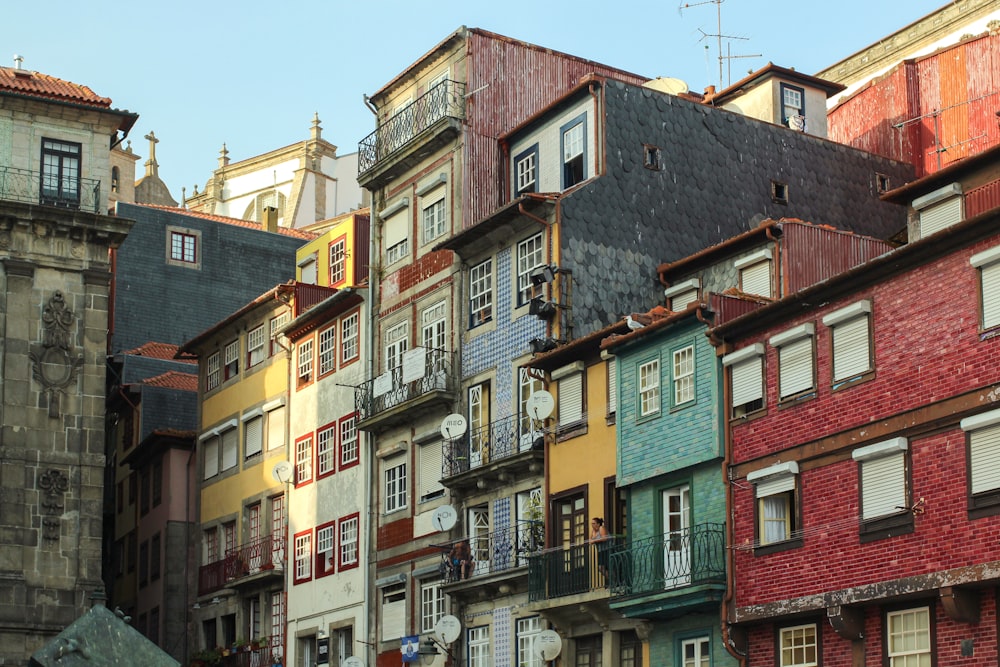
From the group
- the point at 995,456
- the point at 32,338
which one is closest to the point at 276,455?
the point at 32,338

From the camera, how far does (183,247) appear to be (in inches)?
2901

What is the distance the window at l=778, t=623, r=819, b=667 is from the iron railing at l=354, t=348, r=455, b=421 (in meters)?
15.2

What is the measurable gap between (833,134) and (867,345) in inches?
943

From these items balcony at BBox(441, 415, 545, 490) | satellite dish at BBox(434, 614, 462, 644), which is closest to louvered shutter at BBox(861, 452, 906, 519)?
balcony at BBox(441, 415, 545, 490)

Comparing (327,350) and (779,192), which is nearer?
(779,192)

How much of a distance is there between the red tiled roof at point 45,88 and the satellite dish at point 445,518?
64.9 feet

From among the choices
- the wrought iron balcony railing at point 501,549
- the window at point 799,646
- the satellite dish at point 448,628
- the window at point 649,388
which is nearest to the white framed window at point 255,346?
the wrought iron balcony railing at point 501,549

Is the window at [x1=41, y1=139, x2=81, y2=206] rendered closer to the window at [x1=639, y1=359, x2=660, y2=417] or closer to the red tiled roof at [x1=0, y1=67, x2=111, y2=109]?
the red tiled roof at [x1=0, y1=67, x2=111, y2=109]

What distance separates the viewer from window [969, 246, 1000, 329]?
1109 inches

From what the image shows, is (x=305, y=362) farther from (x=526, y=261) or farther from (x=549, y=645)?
(x=549, y=645)

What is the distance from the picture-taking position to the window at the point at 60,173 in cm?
5466

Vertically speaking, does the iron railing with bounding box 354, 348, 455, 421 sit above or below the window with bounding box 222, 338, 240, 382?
below

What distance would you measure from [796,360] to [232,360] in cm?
3015

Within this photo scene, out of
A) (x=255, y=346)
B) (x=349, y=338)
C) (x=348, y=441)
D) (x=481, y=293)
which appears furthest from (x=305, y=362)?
(x=481, y=293)
